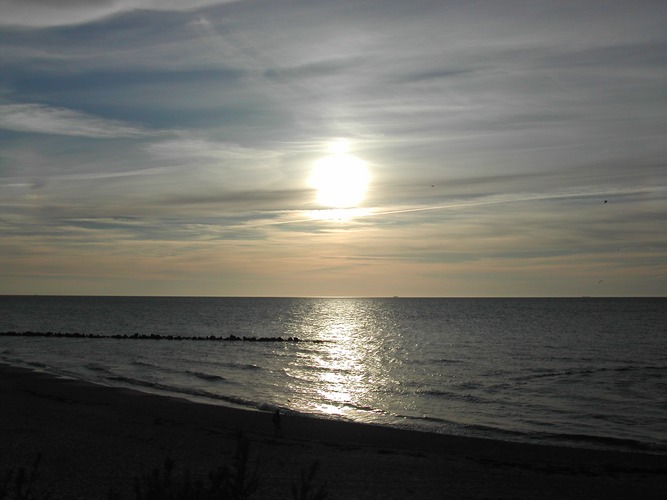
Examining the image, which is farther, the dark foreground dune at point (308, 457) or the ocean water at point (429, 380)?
the ocean water at point (429, 380)

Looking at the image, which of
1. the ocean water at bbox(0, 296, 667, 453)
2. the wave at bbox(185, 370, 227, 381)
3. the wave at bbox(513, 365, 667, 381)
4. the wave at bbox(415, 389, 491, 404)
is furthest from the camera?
the wave at bbox(513, 365, 667, 381)

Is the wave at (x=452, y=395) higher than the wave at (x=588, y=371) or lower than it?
lower

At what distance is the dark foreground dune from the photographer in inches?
519

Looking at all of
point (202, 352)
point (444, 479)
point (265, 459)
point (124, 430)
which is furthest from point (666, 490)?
point (202, 352)

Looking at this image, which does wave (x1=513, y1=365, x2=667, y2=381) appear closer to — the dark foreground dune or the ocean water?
the ocean water

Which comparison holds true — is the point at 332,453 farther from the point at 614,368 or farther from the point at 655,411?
the point at 614,368

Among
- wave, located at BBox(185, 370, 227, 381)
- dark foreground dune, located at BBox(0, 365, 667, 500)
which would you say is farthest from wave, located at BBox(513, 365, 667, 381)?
dark foreground dune, located at BBox(0, 365, 667, 500)

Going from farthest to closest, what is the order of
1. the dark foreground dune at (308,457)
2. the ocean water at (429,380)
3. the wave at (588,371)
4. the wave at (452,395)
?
the wave at (588,371) → the wave at (452,395) → the ocean water at (429,380) → the dark foreground dune at (308,457)

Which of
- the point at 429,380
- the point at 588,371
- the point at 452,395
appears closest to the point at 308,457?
the point at 452,395

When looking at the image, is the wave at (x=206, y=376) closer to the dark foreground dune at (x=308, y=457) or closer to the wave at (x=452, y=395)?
the wave at (x=452, y=395)

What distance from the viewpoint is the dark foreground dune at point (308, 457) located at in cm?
1317

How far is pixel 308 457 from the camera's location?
15.9 metres

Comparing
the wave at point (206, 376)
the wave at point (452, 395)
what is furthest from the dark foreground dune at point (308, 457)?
the wave at point (206, 376)

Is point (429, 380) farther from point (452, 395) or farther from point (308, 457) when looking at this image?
point (308, 457)
